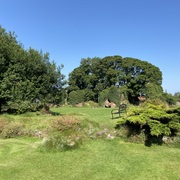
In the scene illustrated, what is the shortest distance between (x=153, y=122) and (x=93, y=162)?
294cm

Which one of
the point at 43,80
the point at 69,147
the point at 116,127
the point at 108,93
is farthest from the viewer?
the point at 108,93

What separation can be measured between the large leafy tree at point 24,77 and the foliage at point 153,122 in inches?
303

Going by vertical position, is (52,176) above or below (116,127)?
below

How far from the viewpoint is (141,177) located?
18.5ft

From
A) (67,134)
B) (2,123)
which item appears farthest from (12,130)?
(67,134)

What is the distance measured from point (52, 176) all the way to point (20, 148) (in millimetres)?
2800

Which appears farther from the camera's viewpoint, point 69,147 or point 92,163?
point 69,147

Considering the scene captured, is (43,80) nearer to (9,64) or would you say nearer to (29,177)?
(9,64)

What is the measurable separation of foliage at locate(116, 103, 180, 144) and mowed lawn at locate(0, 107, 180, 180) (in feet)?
2.00

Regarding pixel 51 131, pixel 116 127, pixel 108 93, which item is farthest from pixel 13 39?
pixel 108 93

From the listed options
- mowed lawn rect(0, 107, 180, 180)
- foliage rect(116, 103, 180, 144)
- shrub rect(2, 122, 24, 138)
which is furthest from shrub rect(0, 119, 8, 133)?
foliage rect(116, 103, 180, 144)

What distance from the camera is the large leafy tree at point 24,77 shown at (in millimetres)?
13603

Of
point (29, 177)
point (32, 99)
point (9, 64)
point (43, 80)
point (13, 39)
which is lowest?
point (29, 177)

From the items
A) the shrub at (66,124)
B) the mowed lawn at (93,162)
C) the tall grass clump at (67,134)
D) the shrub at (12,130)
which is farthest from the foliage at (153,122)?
the shrub at (12,130)
